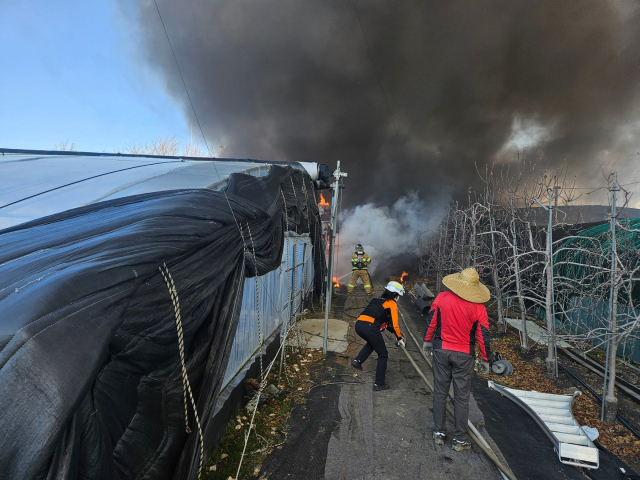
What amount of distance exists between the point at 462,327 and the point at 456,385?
659mm

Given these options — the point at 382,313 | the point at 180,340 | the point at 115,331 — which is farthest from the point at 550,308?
the point at 115,331

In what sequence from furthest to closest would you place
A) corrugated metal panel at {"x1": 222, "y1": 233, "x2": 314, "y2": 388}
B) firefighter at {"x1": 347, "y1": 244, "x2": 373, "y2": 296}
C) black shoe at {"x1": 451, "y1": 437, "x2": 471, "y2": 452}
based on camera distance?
firefighter at {"x1": 347, "y1": 244, "x2": 373, "y2": 296} < corrugated metal panel at {"x1": 222, "y1": 233, "x2": 314, "y2": 388} < black shoe at {"x1": 451, "y1": 437, "x2": 471, "y2": 452}

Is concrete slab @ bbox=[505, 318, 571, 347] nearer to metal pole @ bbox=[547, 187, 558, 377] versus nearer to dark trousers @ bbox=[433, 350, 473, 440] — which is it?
metal pole @ bbox=[547, 187, 558, 377]

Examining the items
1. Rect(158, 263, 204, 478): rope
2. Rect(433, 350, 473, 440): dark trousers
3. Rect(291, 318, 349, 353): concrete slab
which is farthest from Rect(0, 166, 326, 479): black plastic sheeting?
Rect(291, 318, 349, 353): concrete slab

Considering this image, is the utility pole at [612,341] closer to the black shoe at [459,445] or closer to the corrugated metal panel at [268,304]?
the black shoe at [459,445]

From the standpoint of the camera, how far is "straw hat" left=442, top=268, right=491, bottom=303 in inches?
160

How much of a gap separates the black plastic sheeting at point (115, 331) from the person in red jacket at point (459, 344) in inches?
95.9

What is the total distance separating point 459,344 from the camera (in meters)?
4.03

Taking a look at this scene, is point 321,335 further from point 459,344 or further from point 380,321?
point 459,344

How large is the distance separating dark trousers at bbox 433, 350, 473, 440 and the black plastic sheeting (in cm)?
254

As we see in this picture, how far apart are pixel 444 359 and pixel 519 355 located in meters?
4.75

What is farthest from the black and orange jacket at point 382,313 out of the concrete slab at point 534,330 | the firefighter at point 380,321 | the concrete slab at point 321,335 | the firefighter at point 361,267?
the firefighter at point 361,267

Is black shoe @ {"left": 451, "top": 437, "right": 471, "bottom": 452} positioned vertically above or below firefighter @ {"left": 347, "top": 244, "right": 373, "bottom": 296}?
below

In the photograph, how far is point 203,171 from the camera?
17.5ft
